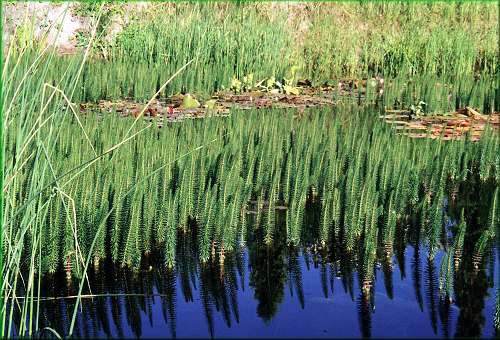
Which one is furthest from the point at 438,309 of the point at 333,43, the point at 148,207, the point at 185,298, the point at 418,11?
the point at 418,11

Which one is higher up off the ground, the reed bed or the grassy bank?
the grassy bank

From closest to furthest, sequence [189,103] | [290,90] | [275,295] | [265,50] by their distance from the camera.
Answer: [275,295]
[189,103]
[290,90]
[265,50]

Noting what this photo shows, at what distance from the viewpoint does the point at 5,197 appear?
3.75 m

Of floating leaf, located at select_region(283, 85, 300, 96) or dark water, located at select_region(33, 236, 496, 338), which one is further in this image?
floating leaf, located at select_region(283, 85, 300, 96)

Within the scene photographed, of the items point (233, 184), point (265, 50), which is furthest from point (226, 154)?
point (265, 50)

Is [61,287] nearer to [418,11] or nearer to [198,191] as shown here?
[198,191]

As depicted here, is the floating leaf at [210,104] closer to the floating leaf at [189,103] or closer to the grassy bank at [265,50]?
the floating leaf at [189,103]

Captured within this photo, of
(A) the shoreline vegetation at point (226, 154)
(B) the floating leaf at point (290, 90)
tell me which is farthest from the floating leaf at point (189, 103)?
(B) the floating leaf at point (290, 90)

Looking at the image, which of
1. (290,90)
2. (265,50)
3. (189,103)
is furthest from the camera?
(265,50)

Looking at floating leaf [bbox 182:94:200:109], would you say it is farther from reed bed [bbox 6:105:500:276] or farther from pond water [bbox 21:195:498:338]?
pond water [bbox 21:195:498:338]

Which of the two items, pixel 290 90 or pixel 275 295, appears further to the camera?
pixel 290 90

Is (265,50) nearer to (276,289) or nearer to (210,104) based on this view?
(210,104)

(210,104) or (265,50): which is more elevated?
(265,50)

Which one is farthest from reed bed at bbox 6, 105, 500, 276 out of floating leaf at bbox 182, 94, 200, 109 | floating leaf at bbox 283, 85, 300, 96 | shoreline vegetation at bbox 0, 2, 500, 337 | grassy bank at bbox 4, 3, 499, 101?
floating leaf at bbox 283, 85, 300, 96
